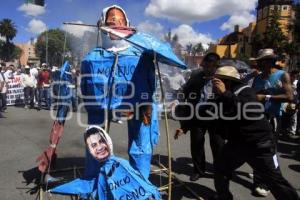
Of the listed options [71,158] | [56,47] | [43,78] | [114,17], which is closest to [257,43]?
[43,78]

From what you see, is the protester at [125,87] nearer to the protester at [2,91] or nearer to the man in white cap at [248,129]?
the man in white cap at [248,129]

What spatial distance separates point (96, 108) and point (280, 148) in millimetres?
5159

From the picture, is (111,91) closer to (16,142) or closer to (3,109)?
(16,142)

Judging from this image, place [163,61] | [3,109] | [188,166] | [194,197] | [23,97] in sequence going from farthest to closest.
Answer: [23,97] < [3,109] < [188,166] < [194,197] < [163,61]

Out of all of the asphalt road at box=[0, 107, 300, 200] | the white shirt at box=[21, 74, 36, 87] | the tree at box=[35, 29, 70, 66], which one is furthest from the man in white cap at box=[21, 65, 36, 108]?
the tree at box=[35, 29, 70, 66]

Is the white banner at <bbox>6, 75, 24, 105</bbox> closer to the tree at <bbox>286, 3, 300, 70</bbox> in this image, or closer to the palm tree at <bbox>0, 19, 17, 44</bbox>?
the tree at <bbox>286, 3, 300, 70</bbox>

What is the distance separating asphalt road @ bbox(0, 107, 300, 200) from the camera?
→ 4.96 m

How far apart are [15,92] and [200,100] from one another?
11536 millimetres

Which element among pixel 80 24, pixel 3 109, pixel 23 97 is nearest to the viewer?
pixel 80 24

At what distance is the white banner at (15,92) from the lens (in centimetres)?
1507

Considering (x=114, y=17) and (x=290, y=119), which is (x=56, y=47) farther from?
(x=290, y=119)

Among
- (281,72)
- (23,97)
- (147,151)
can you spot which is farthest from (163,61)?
(23,97)

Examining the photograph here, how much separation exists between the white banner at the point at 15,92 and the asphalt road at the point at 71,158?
15.5 ft

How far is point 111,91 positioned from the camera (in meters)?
3.85
